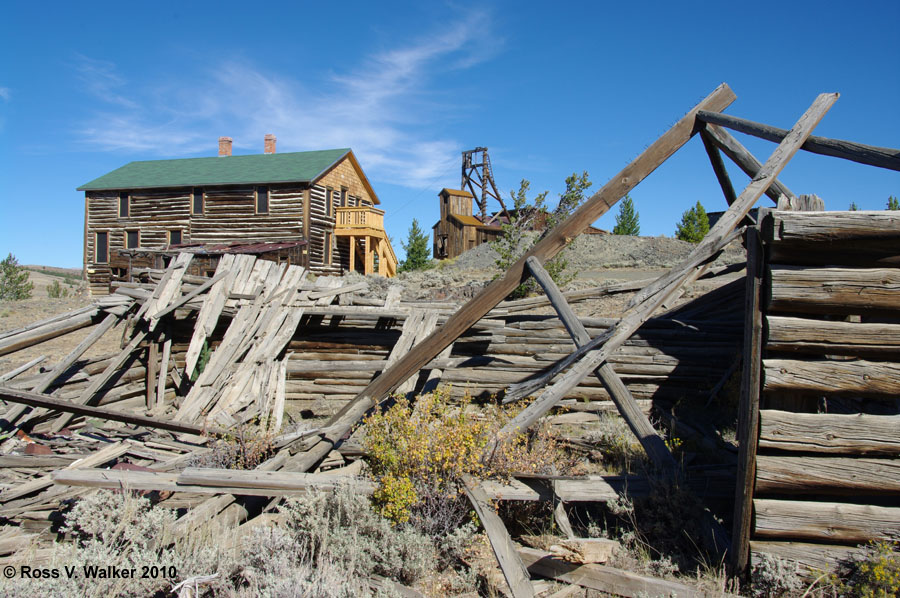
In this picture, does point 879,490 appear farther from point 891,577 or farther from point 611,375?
point 611,375

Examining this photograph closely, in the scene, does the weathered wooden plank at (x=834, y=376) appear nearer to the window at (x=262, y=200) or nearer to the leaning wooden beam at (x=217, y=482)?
the leaning wooden beam at (x=217, y=482)

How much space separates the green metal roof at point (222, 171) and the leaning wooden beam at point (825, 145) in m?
24.0

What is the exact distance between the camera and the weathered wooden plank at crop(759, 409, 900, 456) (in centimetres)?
346

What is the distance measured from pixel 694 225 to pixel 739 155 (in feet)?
95.2

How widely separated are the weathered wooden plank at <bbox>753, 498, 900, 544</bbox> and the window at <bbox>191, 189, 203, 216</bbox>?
1161 inches

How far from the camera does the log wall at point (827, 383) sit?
11.3ft

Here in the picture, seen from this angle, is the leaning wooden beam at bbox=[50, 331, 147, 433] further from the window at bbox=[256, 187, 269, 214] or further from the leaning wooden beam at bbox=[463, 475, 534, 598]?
the window at bbox=[256, 187, 269, 214]

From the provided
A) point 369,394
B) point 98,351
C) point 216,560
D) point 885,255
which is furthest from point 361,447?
point 98,351

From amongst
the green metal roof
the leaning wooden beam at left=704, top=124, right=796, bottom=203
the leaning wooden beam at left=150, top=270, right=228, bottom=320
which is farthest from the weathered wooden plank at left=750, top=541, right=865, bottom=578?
the green metal roof

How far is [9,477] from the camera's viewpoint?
519 cm

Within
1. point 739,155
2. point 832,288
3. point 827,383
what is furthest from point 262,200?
point 827,383

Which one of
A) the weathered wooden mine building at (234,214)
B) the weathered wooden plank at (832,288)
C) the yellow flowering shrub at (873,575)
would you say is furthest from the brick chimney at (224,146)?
the yellow flowering shrub at (873,575)

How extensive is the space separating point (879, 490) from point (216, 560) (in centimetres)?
458

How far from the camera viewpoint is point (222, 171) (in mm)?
29078
